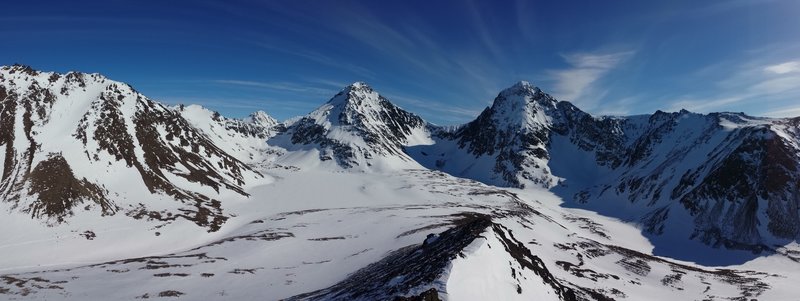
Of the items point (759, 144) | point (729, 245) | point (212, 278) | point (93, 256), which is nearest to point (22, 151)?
point (93, 256)

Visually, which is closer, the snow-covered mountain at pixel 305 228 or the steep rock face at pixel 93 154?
the snow-covered mountain at pixel 305 228

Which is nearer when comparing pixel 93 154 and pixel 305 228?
pixel 305 228

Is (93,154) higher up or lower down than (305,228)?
higher up

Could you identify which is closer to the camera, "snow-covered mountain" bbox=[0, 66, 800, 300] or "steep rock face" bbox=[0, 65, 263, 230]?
"snow-covered mountain" bbox=[0, 66, 800, 300]
